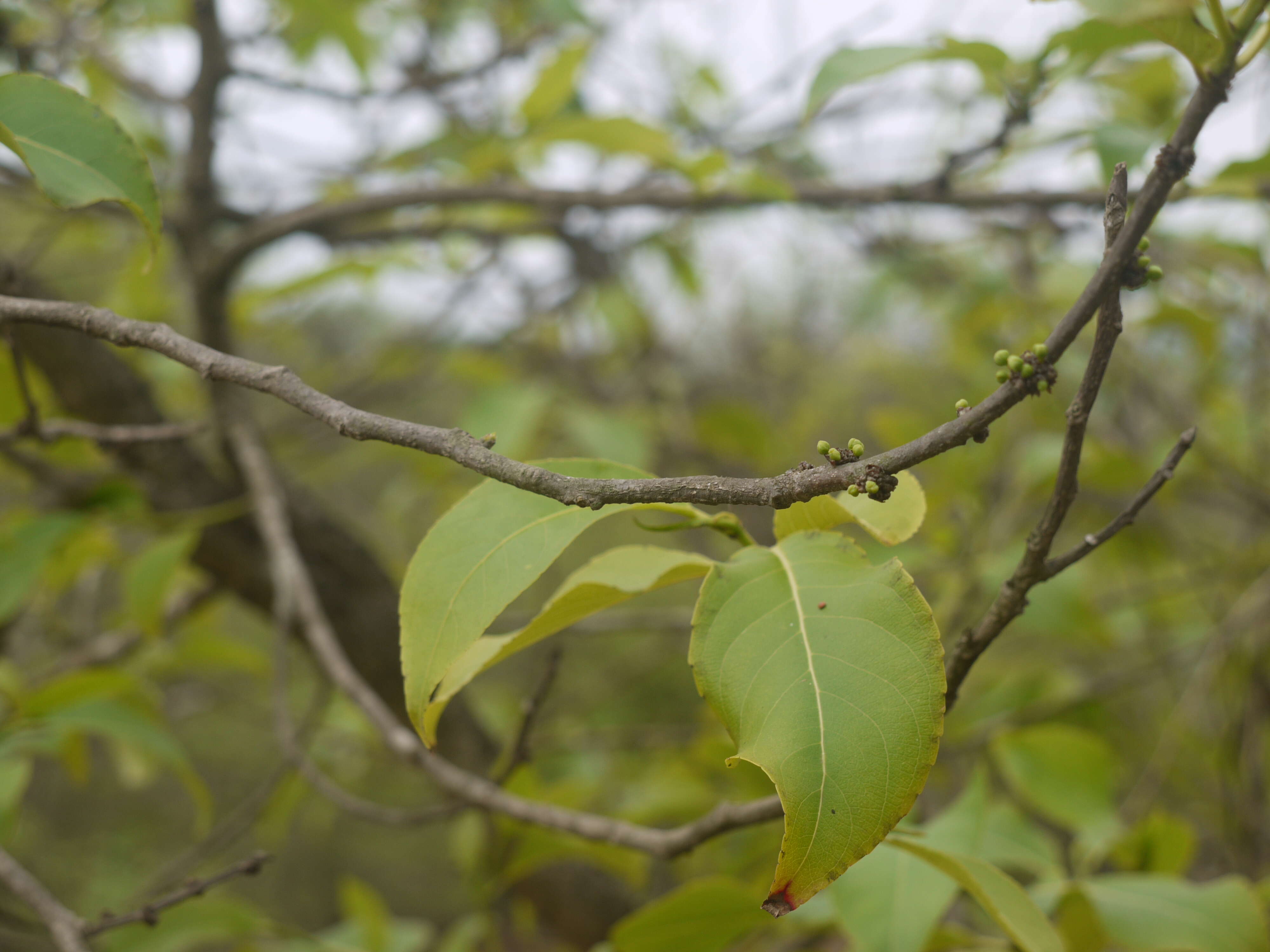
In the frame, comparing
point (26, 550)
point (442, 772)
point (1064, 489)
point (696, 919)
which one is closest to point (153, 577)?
point (26, 550)

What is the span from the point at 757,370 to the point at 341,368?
53.3 inches

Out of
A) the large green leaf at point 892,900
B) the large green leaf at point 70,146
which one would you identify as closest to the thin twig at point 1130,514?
the large green leaf at point 892,900

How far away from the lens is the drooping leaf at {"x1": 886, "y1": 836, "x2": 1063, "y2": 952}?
16.6 inches

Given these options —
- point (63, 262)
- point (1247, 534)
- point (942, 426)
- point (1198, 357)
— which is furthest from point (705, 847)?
point (63, 262)

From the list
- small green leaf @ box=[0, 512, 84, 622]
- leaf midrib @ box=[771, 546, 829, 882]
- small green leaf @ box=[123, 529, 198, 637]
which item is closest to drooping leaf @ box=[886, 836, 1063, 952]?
leaf midrib @ box=[771, 546, 829, 882]

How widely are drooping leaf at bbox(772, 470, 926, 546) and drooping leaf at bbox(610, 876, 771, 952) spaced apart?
1.19 ft

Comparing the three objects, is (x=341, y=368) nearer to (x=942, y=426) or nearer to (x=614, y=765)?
(x=614, y=765)

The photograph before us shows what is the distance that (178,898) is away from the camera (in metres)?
0.53

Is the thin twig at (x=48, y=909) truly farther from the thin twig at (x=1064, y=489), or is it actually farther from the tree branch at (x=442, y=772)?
the thin twig at (x=1064, y=489)

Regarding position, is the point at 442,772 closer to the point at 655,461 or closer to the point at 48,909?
the point at 48,909

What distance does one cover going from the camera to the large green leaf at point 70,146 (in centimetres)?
40

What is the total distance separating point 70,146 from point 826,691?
47 cm

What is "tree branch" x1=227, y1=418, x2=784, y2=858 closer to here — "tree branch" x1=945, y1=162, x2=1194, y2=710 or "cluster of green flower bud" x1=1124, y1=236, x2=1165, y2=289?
"tree branch" x1=945, y1=162, x2=1194, y2=710

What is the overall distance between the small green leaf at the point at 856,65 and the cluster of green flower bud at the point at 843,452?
0.39 m
